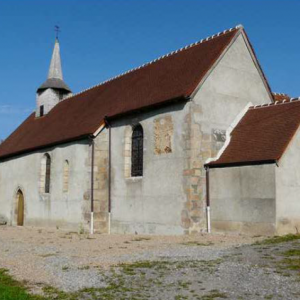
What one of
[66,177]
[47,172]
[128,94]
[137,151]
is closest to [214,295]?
[137,151]

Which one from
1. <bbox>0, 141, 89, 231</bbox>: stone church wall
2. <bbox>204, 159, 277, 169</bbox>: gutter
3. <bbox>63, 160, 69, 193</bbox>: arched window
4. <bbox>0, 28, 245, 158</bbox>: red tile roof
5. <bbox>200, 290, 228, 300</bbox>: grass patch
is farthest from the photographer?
<bbox>63, 160, 69, 193</bbox>: arched window

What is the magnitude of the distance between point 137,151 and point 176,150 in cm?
248

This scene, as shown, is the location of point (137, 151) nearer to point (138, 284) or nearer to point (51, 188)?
point (51, 188)

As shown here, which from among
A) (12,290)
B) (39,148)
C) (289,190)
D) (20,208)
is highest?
(39,148)

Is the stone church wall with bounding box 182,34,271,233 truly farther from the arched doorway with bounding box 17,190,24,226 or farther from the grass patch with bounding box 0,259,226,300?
the arched doorway with bounding box 17,190,24,226

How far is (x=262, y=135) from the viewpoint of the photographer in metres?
15.2

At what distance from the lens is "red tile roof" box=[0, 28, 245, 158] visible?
16.6 m

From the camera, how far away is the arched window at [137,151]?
1750cm

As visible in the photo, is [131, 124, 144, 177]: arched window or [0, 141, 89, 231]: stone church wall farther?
[0, 141, 89, 231]: stone church wall

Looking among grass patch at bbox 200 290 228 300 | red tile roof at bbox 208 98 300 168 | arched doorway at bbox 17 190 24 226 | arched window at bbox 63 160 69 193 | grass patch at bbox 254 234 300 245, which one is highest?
red tile roof at bbox 208 98 300 168

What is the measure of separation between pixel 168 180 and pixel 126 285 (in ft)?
29.8

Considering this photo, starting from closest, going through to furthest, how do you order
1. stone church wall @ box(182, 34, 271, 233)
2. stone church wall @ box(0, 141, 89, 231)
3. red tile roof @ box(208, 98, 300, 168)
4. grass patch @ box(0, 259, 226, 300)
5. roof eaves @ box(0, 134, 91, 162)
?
grass patch @ box(0, 259, 226, 300) < red tile roof @ box(208, 98, 300, 168) < stone church wall @ box(182, 34, 271, 233) < roof eaves @ box(0, 134, 91, 162) < stone church wall @ box(0, 141, 89, 231)

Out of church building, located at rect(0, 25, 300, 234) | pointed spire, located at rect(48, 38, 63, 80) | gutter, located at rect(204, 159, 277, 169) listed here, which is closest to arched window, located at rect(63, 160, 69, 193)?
church building, located at rect(0, 25, 300, 234)

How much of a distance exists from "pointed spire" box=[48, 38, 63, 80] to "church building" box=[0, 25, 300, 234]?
→ 906 centimetres
